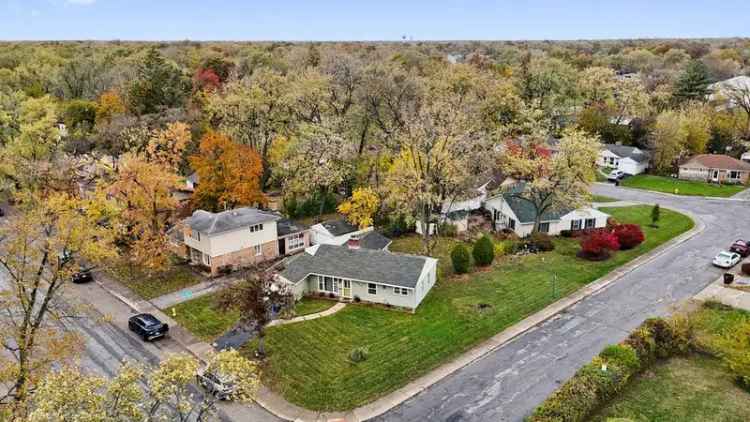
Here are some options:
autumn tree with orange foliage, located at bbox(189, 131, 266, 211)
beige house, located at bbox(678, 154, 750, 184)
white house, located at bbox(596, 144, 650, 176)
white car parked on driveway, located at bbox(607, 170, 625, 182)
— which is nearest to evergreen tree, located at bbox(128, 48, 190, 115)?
autumn tree with orange foliage, located at bbox(189, 131, 266, 211)

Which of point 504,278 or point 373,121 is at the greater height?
point 373,121

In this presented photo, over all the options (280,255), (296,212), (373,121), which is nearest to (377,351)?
(280,255)

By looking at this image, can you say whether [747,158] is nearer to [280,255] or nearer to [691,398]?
[691,398]

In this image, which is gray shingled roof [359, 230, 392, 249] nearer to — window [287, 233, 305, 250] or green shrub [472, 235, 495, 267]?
window [287, 233, 305, 250]

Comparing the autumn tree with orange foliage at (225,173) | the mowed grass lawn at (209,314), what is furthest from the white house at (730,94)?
the mowed grass lawn at (209,314)

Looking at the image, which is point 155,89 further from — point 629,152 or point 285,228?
point 629,152

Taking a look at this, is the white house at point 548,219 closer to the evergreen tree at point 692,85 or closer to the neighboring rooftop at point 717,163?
the neighboring rooftop at point 717,163
